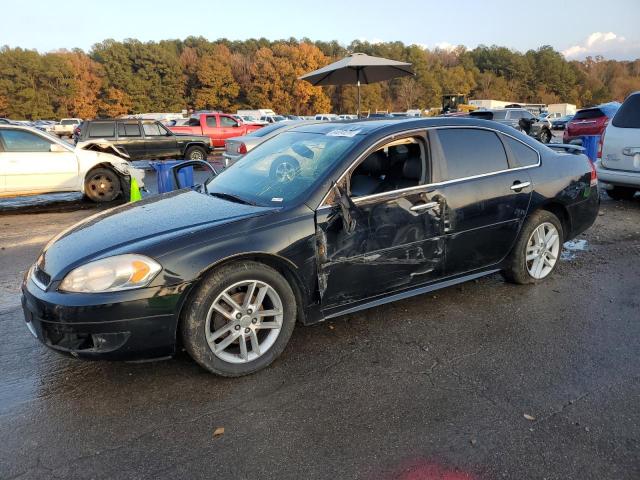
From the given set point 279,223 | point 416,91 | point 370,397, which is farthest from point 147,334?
point 416,91

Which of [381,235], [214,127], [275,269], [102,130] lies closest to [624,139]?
[381,235]

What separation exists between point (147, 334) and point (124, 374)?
54 centimetres

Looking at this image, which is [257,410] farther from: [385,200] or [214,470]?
[385,200]

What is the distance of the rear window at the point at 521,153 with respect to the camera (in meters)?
4.25

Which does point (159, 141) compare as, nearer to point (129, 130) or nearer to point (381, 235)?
point (129, 130)

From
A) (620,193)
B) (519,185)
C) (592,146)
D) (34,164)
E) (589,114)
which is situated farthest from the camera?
(589,114)

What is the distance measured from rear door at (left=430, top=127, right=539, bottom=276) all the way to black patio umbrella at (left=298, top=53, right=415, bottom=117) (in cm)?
863

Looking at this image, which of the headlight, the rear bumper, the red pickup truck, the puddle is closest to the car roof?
the headlight

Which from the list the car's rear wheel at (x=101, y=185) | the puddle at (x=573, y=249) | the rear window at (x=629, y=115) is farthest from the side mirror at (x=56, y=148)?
the rear window at (x=629, y=115)

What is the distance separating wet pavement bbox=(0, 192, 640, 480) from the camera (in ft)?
7.47

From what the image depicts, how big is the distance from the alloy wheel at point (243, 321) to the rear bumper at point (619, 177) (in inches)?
258

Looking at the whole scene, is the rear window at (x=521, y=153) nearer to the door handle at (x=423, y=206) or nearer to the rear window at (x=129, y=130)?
the door handle at (x=423, y=206)

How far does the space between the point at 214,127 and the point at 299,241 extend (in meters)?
19.7

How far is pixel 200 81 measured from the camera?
274 ft
